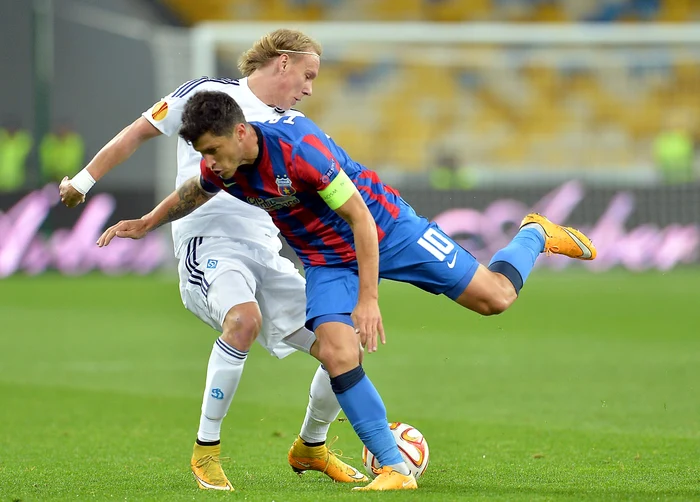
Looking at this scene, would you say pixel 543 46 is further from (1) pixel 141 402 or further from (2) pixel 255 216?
(2) pixel 255 216

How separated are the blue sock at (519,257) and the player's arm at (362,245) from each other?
105 centimetres

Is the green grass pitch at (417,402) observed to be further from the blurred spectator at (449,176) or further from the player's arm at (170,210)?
the blurred spectator at (449,176)

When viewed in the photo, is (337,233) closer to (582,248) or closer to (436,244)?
(436,244)

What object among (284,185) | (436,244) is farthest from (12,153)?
(284,185)

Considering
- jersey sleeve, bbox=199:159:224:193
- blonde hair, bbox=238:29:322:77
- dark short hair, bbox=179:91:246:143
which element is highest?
blonde hair, bbox=238:29:322:77

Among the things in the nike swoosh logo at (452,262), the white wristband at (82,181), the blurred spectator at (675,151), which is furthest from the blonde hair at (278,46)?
the blurred spectator at (675,151)

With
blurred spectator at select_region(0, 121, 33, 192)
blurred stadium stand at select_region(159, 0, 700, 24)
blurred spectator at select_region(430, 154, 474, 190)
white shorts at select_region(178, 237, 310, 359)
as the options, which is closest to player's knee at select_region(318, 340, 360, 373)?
white shorts at select_region(178, 237, 310, 359)

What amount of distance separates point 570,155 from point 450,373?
39.6 feet

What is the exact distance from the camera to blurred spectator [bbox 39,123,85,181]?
2277 cm

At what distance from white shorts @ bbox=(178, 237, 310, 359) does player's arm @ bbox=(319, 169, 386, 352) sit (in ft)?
3.09

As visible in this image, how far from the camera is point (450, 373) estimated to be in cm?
973

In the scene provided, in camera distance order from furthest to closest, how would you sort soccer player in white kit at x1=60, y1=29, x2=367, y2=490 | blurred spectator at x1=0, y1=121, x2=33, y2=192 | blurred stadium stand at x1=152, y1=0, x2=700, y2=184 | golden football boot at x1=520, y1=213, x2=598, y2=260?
blurred spectator at x1=0, y1=121, x2=33, y2=192
blurred stadium stand at x1=152, y1=0, x2=700, y2=184
golden football boot at x1=520, y1=213, x2=598, y2=260
soccer player in white kit at x1=60, y1=29, x2=367, y2=490

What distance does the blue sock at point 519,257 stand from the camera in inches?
221

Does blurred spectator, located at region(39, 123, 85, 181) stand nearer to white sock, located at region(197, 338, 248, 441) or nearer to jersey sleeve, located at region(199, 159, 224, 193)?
jersey sleeve, located at region(199, 159, 224, 193)
